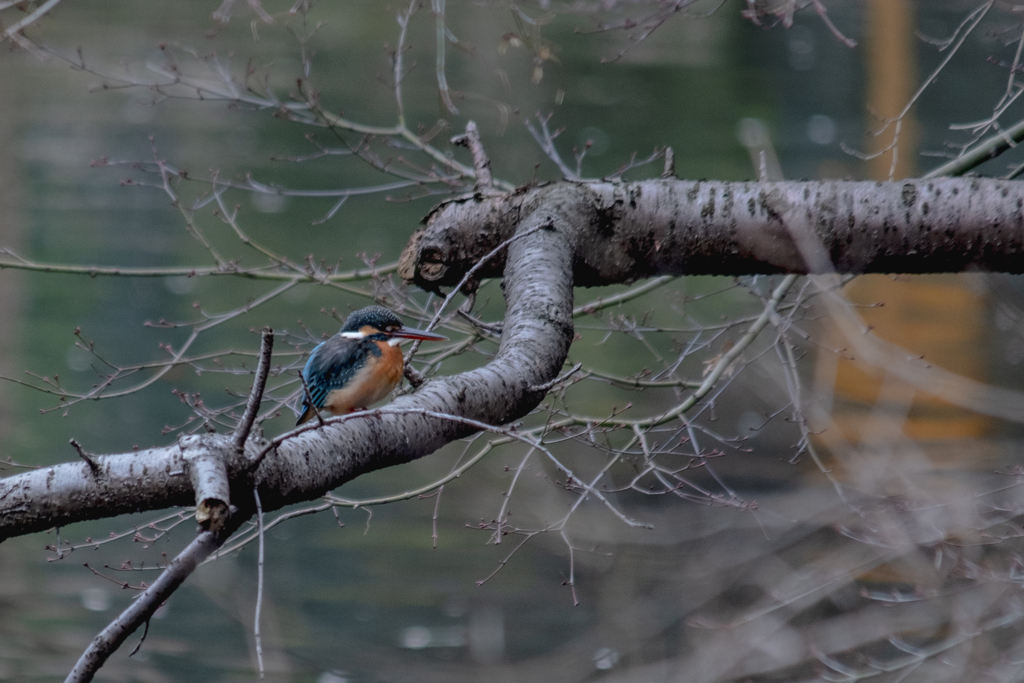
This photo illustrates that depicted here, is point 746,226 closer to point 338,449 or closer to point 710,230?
point 710,230

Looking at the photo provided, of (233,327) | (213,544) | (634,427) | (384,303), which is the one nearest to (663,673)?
(634,427)

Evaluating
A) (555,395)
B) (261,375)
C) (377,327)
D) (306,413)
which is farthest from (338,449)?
(306,413)

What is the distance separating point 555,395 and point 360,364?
59 centimetres

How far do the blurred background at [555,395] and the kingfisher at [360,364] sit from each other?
1.20ft

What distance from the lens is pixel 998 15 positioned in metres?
13.7

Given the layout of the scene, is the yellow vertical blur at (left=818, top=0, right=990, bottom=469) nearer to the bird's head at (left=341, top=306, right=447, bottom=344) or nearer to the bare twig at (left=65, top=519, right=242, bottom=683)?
the bird's head at (left=341, top=306, right=447, bottom=344)

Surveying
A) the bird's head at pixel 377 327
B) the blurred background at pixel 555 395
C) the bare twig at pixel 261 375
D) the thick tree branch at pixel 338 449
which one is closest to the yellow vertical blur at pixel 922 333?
the blurred background at pixel 555 395

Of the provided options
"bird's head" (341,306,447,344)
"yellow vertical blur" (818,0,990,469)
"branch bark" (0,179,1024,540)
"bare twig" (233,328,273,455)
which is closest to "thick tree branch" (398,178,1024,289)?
"branch bark" (0,179,1024,540)

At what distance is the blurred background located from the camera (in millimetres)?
3283

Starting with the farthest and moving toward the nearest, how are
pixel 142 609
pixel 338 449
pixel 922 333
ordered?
pixel 922 333, pixel 338 449, pixel 142 609

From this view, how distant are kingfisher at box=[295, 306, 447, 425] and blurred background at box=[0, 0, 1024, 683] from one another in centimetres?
37

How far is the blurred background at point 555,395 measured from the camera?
3.28 m

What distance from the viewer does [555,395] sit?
2.36m

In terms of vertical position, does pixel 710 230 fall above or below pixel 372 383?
above
